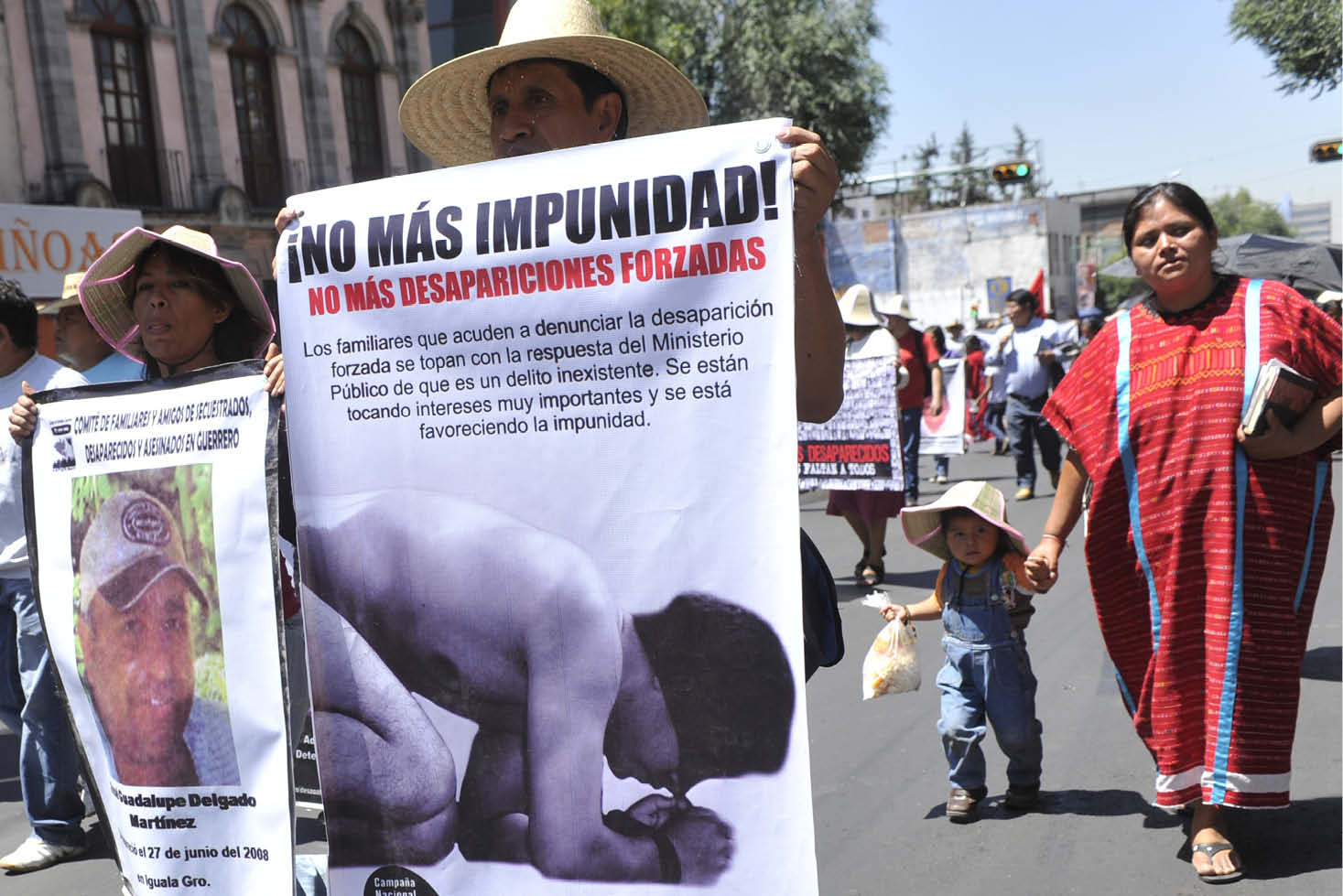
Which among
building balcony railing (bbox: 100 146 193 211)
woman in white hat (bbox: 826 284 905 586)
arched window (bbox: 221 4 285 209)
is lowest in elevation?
woman in white hat (bbox: 826 284 905 586)

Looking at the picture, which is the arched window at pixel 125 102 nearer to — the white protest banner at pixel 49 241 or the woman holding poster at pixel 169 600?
the white protest banner at pixel 49 241

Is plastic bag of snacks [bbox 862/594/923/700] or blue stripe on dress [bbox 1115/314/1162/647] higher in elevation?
blue stripe on dress [bbox 1115/314/1162/647]

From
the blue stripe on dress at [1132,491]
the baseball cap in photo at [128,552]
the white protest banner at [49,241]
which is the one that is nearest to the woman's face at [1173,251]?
the blue stripe on dress at [1132,491]

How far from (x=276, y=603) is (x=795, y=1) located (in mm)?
38032

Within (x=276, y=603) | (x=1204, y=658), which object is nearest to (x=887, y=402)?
(x=1204, y=658)


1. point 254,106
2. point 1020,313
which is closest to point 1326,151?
point 1020,313

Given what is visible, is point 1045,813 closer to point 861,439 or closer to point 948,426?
point 861,439

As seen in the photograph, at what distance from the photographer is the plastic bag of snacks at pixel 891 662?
4.18 metres

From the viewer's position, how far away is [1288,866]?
3859mm

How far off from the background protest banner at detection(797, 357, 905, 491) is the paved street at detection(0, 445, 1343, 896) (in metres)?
2.41

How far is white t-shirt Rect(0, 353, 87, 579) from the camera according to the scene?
15.1 feet

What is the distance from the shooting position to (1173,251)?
12.5 feet

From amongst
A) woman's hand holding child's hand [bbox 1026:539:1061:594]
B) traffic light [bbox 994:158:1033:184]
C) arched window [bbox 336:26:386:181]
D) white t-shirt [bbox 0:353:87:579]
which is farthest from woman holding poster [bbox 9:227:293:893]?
arched window [bbox 336:26:386:181]

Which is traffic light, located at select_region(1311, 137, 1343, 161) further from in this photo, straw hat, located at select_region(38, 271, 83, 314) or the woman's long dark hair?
the woman's long dark hair
